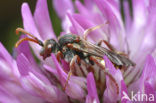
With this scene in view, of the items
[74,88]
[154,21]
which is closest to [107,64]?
[74,88]

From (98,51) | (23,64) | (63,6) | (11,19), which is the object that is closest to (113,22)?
(98,51)

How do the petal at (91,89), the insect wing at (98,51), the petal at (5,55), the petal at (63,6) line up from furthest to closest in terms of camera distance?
the petal at (63,6) < the petal at (5,55) < the insect wing at (98,51) < the petal at (91,89)

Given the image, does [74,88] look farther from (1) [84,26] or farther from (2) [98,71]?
(1) [84,26]

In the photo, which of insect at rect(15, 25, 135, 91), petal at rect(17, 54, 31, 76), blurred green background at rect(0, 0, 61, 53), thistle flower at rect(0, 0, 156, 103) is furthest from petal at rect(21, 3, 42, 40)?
blurred green background at rect(0, 0, 61, 53)

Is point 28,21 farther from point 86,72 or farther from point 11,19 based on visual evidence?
point 11,19

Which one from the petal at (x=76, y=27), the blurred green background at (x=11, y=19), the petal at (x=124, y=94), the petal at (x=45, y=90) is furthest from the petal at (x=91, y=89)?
the blurred green background at (x=11, y=19)

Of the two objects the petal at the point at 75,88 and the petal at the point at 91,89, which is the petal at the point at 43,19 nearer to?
the petal at the point at 75,88
